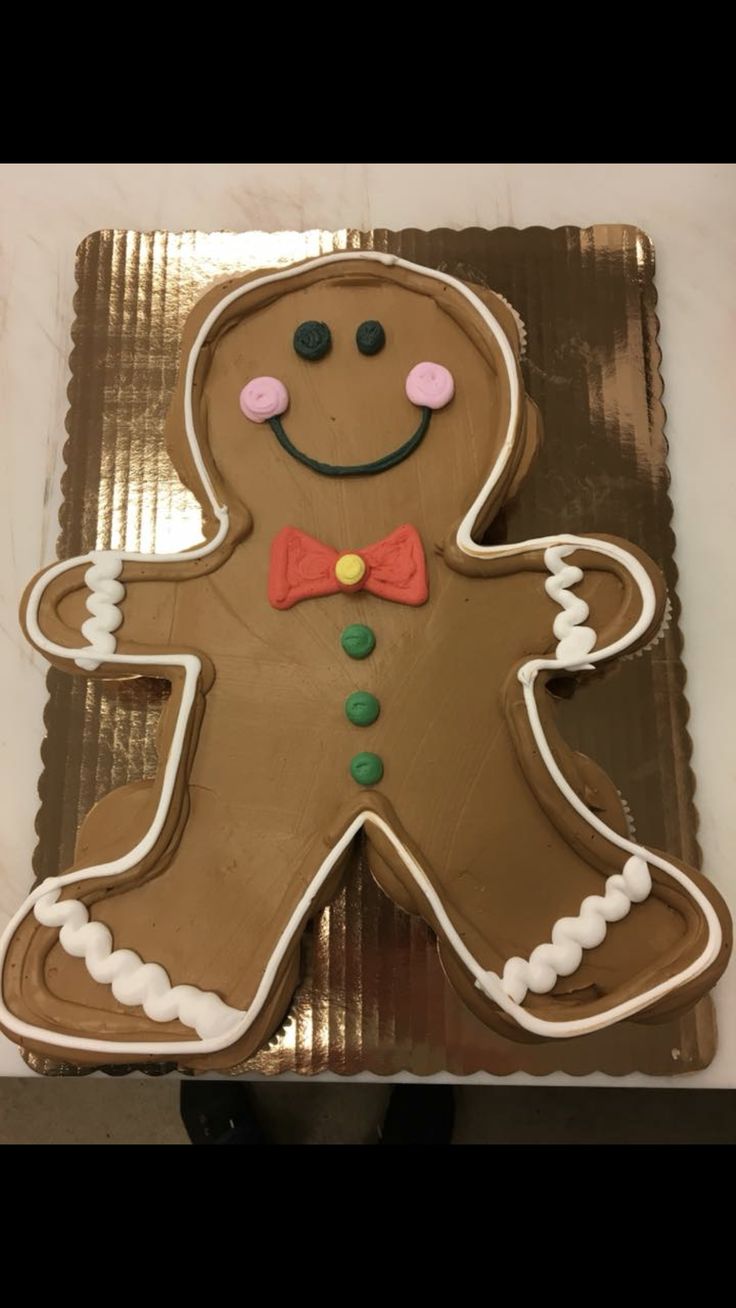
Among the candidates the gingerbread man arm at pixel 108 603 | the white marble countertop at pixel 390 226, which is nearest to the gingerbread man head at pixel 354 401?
the gingerbread man arm at pixel 108 603

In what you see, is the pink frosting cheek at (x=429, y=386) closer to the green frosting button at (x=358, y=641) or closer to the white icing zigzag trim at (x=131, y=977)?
the green frosting button at (x=358, y=641)

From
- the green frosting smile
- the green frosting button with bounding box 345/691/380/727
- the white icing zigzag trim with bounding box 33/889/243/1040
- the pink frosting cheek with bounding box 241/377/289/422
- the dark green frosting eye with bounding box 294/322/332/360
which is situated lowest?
the white icing zigzag trim with bounding box 33/889/243/1040

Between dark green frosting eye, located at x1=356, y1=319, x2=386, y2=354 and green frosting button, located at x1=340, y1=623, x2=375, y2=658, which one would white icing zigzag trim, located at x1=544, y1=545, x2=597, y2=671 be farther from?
dark green frosting eye, located at x1=356, y1=319, x2=386, y2=354

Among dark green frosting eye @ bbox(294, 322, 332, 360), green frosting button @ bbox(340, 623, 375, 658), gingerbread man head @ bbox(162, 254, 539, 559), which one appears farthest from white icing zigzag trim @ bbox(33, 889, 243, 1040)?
dark green frosting eye @ bbox(294, 322, 332, 360)

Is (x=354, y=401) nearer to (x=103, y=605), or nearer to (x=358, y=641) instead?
(x=358, y=641)

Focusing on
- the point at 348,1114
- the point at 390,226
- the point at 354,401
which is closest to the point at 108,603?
the point at 354,401

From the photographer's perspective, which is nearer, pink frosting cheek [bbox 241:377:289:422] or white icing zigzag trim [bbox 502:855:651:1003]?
white icing zigzag trim [bbox 502:855:651:1003]

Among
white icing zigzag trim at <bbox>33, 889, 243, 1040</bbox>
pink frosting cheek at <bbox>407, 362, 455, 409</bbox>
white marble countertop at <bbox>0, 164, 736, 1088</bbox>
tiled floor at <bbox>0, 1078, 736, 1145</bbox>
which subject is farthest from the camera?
tiled floor at <bbox>0, 1078, 736, 1145</bbox>
